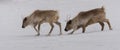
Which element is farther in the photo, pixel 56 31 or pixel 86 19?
pixel 56 31

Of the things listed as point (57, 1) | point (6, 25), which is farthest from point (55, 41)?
point (57, 1)

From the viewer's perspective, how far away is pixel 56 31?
52.7 feet

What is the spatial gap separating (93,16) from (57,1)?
13878 mm

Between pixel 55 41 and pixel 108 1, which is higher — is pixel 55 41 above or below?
below

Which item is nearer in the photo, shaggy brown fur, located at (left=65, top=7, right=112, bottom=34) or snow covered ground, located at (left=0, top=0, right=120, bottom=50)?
snow covered ground, located at (left=0, top=0, right=120, bottom=50)

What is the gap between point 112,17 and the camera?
20.0 metres

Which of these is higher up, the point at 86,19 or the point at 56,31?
the point at 86,19

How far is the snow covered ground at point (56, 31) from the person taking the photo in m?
10.9

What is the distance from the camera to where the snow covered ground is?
428 inches

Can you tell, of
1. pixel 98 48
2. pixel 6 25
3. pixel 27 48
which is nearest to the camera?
pixel 98 48

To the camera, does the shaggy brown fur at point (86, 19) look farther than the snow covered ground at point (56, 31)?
Yes

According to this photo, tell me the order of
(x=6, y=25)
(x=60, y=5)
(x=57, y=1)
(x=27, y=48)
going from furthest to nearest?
(x=57, y=1), (x=60, y=5), (x=6, y=25), (x=27, y=48)

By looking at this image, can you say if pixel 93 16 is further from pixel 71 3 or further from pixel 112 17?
pixel 71 3

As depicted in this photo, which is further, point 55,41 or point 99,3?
point 99,3
